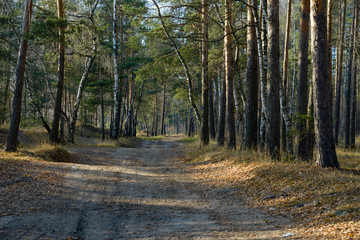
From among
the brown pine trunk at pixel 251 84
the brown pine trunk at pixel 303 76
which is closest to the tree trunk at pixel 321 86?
the brown pine trunk at pixel 303 76

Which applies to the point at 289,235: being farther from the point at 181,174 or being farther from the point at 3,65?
the point at 3,65

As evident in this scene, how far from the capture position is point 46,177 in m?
8.72

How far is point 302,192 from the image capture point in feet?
21.2

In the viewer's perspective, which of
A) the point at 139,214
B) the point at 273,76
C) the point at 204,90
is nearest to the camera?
the point at 139,214

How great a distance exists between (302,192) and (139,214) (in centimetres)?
367

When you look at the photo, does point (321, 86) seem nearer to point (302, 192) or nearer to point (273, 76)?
point (273, 76)

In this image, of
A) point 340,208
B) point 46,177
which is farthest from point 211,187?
point 46,177

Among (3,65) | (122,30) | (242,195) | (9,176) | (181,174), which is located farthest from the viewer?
(122,30)

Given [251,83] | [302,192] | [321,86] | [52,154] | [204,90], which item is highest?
[204,90]

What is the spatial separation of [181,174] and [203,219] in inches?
204

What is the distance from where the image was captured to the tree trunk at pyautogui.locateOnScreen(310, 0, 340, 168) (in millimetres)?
7625

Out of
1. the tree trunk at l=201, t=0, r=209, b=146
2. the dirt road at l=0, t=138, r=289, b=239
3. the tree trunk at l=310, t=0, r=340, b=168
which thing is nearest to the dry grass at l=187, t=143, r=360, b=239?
the dirt road at l=0, t=138, r=289, b=239

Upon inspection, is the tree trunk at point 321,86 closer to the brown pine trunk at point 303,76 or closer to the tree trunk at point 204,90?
the brown pine trunk at point 303,76

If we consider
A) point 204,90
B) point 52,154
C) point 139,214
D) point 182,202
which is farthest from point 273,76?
point 52,154
